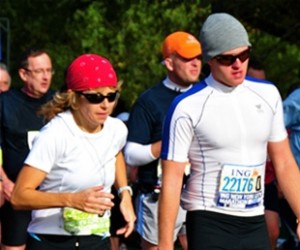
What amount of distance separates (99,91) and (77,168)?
0.48 m

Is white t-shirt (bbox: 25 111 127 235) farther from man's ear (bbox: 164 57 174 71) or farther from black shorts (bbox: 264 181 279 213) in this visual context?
black shorts (bbox: 264 181 279 213)

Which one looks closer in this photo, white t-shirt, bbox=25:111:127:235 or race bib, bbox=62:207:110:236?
white t-shirt, bbox=25:111:127:235

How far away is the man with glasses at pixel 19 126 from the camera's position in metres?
8.88

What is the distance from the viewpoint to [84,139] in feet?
20.9

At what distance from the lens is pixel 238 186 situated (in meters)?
6.07

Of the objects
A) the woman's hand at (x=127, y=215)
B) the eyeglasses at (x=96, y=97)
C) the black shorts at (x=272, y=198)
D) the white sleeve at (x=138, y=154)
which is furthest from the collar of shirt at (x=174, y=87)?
the eyeglasses at (x=96, y=97)

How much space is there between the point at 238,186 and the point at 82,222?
0.95 metres

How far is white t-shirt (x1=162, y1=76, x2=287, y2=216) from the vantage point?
6043mm

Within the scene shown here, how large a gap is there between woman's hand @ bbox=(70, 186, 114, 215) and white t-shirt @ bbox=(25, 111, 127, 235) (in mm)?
293

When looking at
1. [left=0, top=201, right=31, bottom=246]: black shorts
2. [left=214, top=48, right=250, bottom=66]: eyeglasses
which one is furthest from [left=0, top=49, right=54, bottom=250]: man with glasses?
[left=214, top=48, right=250, bottom=66]: eyeglasses

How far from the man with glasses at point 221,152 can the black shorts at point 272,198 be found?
11.2 ft

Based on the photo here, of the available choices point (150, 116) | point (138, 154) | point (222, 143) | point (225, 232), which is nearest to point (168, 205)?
point (225, 232)

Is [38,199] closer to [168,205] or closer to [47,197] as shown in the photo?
[47,197]

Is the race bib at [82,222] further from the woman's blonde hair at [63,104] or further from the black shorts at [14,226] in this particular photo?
the black shorts at [14,226]
